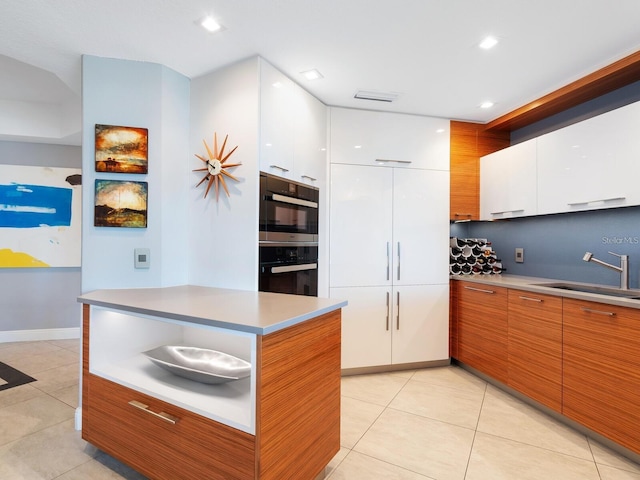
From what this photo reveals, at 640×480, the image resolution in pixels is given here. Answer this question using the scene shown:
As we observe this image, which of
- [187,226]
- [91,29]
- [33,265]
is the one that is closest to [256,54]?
[91,29]

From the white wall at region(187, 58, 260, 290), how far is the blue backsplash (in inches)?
90.5

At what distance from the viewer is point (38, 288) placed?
3846 mm

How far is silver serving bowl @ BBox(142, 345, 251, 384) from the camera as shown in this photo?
4.89 feet

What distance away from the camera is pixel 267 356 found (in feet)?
3.92

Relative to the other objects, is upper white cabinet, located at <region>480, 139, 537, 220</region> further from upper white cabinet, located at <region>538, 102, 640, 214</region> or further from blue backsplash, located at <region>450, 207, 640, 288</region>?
blue backsplash, located at <region>450, 207, 640, 288</region>

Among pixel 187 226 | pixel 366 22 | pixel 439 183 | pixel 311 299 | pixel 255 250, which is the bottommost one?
pixel 311 299

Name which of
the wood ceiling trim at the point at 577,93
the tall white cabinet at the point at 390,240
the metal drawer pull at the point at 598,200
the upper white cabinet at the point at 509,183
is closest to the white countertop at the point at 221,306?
the tall white cabinet at the point at 390,240

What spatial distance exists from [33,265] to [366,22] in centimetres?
428

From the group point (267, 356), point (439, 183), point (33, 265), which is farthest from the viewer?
point (33, 265)

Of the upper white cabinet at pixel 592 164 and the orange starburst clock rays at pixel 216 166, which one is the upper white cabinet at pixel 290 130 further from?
the upper white cabinet at pixel 592 164

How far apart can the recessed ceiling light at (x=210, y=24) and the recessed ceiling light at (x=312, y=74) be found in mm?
674

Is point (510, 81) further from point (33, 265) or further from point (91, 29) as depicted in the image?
point (33, 265)

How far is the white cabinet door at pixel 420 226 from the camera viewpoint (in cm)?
302

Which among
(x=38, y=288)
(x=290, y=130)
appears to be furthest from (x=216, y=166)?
(x=38, y=288)
